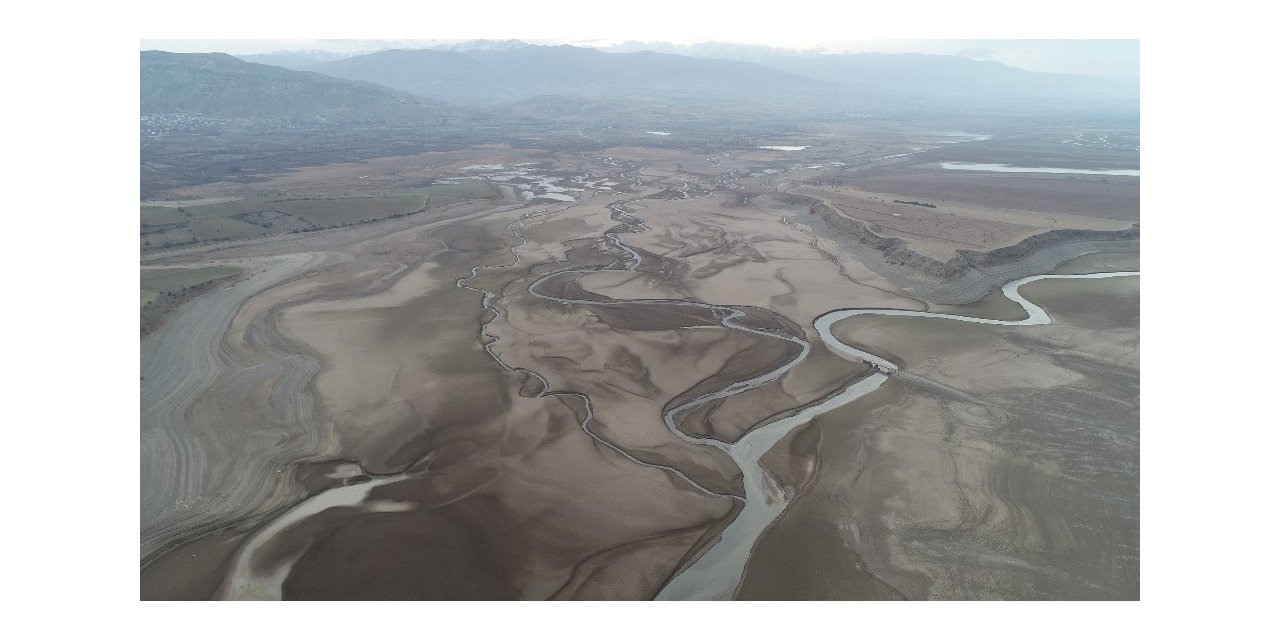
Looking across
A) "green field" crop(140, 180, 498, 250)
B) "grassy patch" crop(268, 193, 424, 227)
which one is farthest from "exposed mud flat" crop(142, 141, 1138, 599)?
"grassy patch" crop(268, 193, 424, 227)

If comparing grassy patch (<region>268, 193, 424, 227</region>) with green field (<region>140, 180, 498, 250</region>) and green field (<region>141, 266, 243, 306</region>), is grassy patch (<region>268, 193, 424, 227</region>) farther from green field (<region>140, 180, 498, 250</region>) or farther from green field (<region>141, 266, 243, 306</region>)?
green field (<region>141, 266, 243, 306</region>)

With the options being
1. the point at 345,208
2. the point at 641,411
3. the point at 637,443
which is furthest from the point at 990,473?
the point at 345,208

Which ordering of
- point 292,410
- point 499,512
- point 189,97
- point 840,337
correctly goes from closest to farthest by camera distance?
point 499,512
point 292,410
point 840,337
point 189,97

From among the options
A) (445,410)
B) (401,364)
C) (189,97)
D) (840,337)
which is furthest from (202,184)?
(189,97)

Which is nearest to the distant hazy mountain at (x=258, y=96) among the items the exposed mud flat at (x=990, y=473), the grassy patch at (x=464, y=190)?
the grassy patch at (x=464, y=190)

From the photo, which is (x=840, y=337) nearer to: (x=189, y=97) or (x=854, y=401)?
(x=854, y=401)

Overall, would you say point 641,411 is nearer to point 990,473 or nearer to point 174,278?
point 990,473
